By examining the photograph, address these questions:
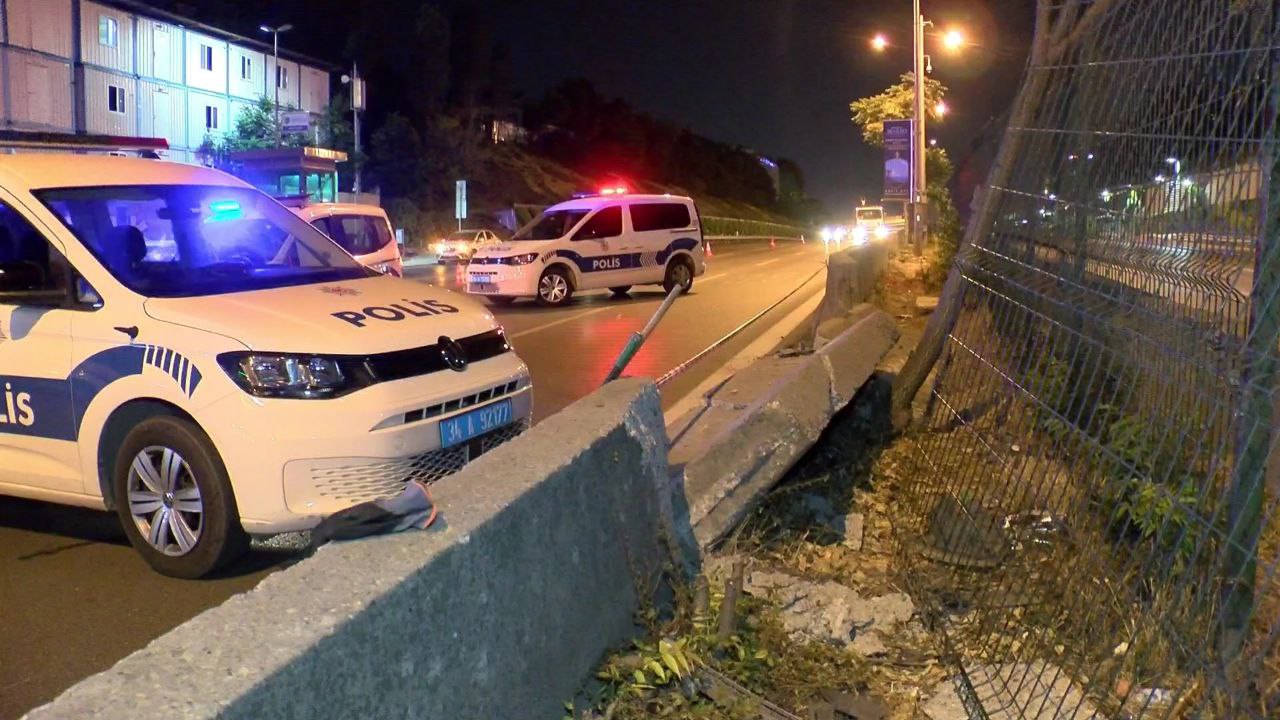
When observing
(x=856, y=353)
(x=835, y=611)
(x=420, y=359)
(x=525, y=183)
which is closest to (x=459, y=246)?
(x=856, y=353)

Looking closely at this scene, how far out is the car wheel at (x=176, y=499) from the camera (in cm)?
515

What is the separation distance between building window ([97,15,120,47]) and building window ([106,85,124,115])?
180 cm

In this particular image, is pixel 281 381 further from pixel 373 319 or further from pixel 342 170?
pixel 342 170

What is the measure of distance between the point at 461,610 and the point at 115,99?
178 ft

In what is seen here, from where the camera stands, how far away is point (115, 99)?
5131cm

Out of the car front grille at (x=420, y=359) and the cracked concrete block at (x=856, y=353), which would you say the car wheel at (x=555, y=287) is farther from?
the car front grille at (x=420, y=359)

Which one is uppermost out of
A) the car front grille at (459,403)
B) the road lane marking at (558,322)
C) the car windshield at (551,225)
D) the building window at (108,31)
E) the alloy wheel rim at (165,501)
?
the building window at (108,31)

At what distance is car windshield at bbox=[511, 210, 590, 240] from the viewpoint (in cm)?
2197

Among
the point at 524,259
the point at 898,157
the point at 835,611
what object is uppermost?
the point at 898,157

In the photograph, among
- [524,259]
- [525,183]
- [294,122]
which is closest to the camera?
[524,259]

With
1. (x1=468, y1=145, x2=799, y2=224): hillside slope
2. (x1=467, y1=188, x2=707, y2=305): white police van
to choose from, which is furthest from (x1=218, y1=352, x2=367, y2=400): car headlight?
(x1=468, y1=145, x2=799, y2=224): hillside slope

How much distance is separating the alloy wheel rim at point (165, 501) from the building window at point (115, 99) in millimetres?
50812

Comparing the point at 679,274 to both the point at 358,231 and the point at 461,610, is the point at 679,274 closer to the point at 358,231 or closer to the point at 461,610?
the point at 358,231

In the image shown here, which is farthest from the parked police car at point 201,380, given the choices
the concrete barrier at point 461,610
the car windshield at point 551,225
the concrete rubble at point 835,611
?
the car windshield at point 551,225
